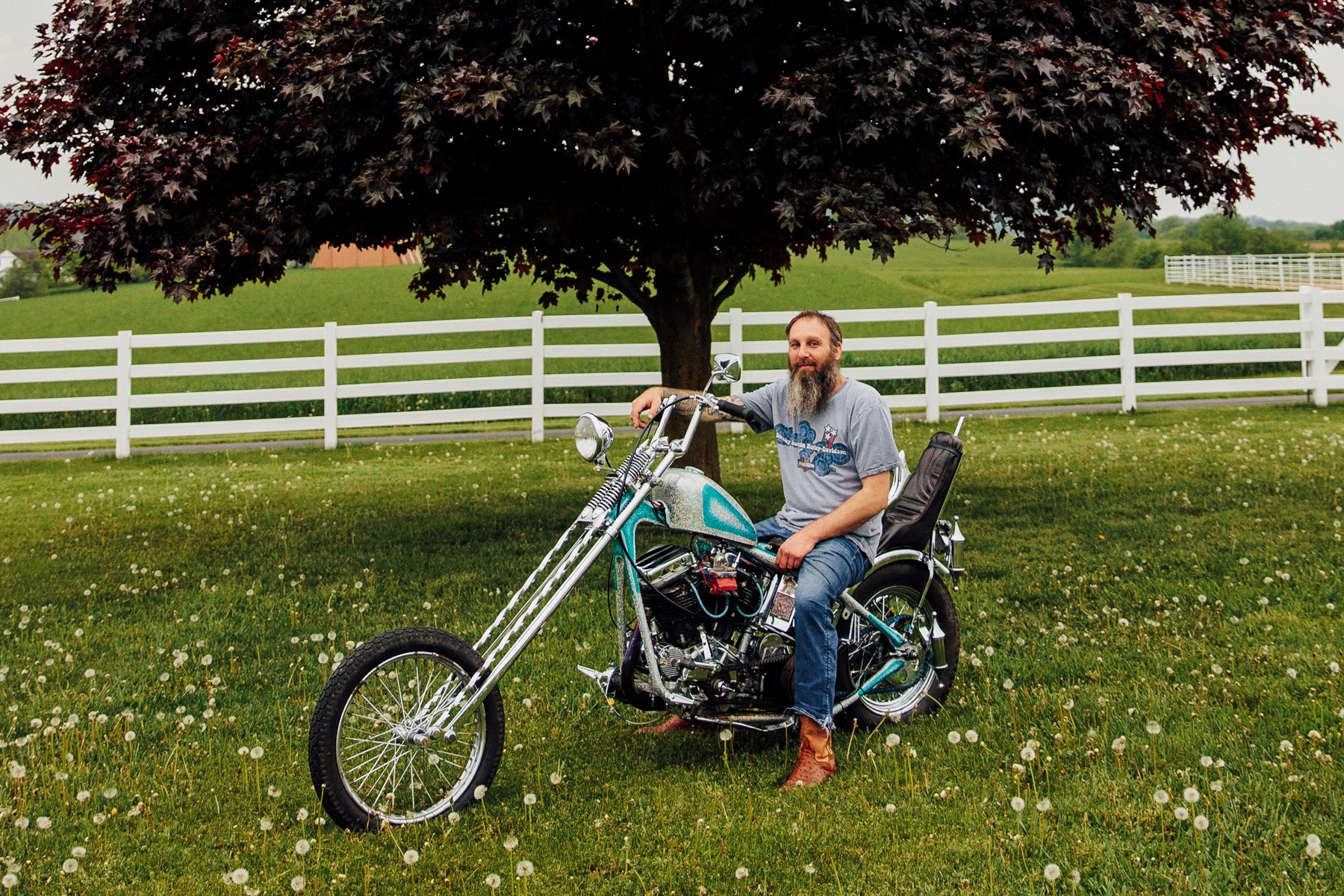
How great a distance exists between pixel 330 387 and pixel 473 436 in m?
2.03

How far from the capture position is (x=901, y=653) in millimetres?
4824

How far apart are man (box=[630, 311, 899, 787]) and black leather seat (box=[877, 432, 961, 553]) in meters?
0.32

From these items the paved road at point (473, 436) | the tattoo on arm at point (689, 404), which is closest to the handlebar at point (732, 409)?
the tattoo on arm at point (689, 404)

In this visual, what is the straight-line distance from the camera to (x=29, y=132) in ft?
26.5

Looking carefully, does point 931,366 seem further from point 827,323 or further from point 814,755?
point 814,755

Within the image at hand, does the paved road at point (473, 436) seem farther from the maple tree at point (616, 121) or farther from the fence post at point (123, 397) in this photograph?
the maple tree at point (616, 121)

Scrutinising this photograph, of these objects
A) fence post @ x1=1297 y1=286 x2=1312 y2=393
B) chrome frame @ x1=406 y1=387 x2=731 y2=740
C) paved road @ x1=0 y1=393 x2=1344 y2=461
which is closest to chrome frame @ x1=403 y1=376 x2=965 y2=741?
chrome frame @ x1=406 y1=387 x2=731 y2=740

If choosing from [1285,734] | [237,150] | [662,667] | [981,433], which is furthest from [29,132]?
[981,433]

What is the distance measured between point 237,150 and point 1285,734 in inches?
252

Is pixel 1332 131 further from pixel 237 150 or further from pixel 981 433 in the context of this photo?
pixel 237 150

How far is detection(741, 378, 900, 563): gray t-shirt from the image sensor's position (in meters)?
4.37

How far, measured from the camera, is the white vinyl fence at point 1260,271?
4453 cm

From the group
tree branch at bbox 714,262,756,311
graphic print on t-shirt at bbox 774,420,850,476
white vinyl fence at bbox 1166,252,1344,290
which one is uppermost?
white vinyl fence at bbox 1166,252,1344,290

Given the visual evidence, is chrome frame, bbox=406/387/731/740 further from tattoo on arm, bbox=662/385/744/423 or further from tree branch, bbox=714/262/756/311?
tree branch, bbox=714/262/756/311
